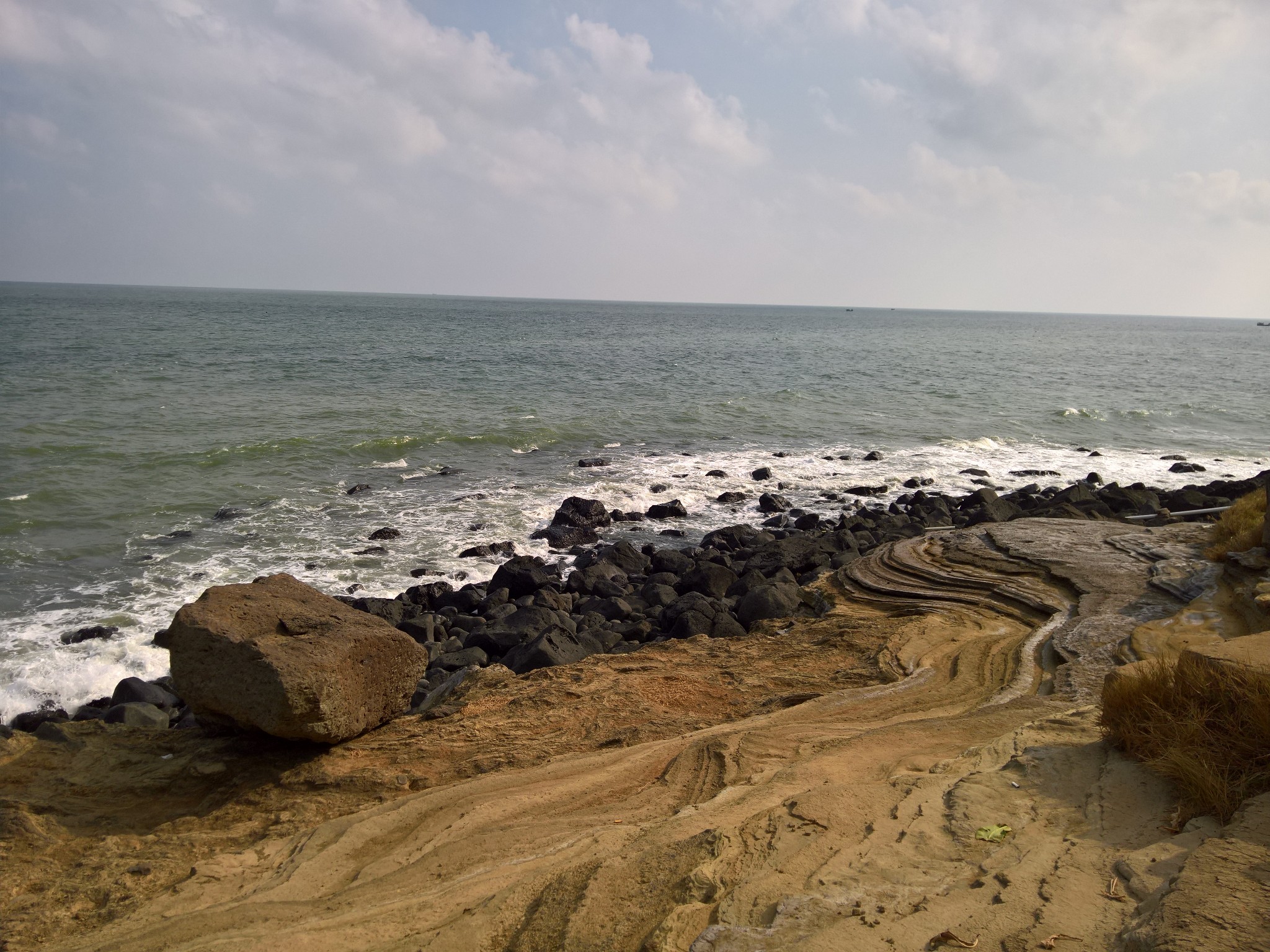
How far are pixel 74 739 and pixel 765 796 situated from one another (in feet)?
21.3

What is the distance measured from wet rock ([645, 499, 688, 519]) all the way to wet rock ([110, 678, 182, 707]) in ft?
35.3

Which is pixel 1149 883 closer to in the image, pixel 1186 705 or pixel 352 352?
pixel 1186 705

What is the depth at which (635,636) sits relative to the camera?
444 inches

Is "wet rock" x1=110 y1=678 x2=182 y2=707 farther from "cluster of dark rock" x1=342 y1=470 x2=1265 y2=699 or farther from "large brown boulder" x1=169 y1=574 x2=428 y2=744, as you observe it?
"large brown boulder" x1=169 y1=574 x2=428 y2=744

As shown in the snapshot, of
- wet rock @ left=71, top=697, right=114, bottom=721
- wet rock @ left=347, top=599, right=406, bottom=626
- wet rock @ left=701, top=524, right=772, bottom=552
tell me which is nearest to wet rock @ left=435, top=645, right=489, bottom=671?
wet rock @ left=347, top=599, right=406, bottom=626

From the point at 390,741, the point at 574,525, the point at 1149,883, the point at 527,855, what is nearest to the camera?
the point at 1149,883

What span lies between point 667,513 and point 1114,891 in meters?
15.1

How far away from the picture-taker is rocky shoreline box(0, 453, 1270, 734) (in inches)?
384

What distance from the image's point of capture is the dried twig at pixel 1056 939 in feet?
10.8

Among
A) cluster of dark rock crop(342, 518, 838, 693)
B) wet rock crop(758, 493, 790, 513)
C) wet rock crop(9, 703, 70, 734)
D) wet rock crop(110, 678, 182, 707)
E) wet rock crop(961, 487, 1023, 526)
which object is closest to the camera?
wet rock crop(9, 703, 70, 734)

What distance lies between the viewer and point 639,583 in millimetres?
14102

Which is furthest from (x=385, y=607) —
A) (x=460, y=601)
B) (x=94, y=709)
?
(x=94, y=709)

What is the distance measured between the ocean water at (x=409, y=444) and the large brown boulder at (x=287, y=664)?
4661mm

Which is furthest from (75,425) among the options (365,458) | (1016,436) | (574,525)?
(1016,436)
